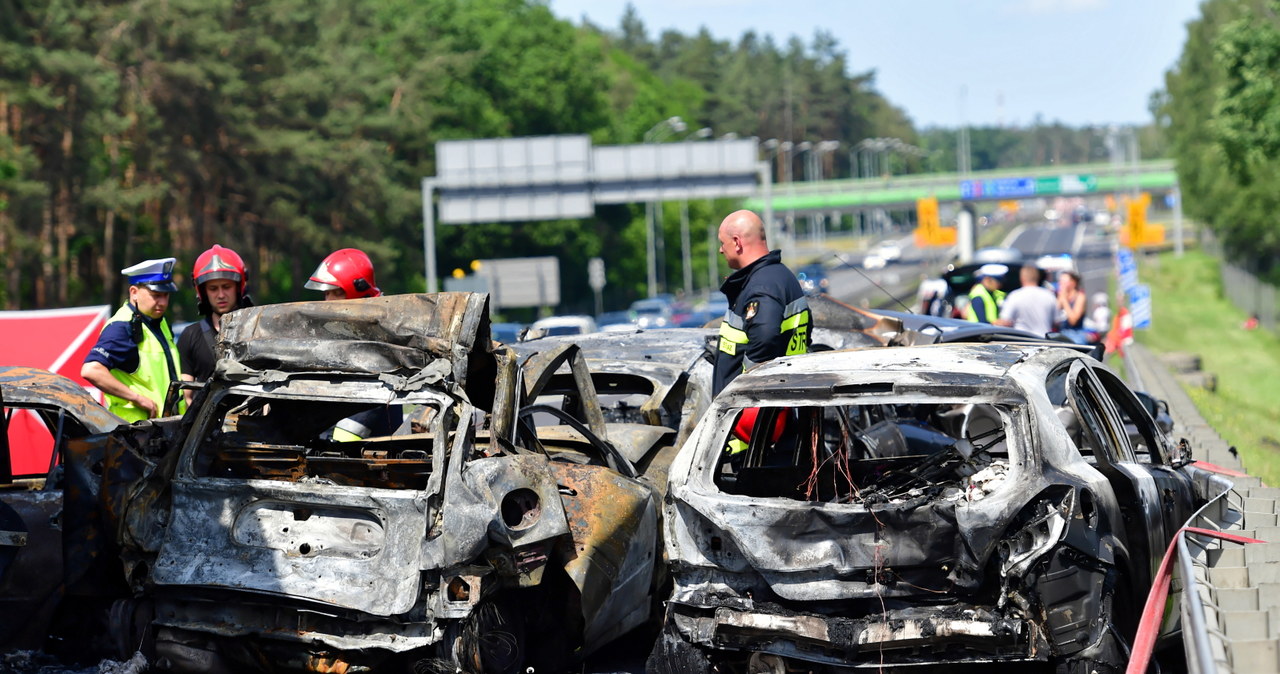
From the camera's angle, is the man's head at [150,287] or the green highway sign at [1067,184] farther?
the green highway sign at [1067,184]

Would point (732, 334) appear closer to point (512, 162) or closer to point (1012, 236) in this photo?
point (512, 162)

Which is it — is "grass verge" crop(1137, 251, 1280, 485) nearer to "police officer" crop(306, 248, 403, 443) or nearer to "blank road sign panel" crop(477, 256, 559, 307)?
"police officer" crop(306, 248, 403, 443)

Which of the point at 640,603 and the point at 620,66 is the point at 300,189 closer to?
the point at 640,603

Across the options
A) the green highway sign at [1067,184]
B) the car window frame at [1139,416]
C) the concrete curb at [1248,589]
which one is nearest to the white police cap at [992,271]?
the concrete curb at [1248,589]

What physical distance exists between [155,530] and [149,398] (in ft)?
7.82

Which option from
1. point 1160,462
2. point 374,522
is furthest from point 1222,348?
point 374,522

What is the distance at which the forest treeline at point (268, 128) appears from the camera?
36.2 meters

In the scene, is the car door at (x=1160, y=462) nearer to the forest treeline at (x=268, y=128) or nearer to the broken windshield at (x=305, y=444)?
the broken windshield at (x=305, y=444)

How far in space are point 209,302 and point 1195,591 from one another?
6030 millimetres

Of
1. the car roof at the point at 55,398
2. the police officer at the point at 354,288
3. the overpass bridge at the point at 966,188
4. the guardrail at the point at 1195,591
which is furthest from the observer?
the overpass bridge at the point at 966,188

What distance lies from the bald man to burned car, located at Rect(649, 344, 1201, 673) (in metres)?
1.24

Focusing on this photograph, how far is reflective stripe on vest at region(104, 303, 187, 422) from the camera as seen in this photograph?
8750 millimetres

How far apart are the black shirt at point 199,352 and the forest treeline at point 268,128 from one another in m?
25.2

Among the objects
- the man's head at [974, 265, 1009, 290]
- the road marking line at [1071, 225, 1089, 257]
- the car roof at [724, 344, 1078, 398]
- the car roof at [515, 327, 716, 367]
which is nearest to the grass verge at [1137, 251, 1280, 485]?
the man's head at [974, 265, 1009, 290]
